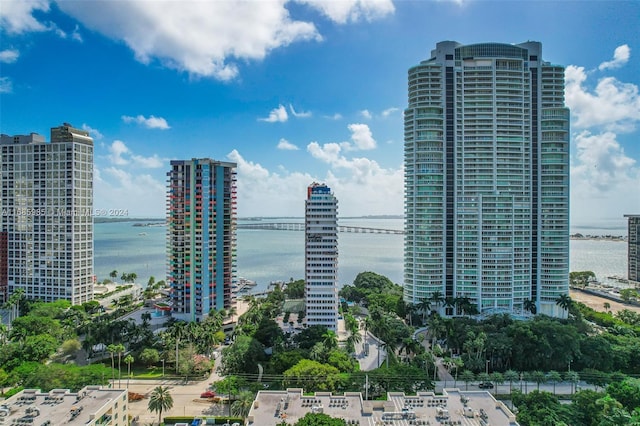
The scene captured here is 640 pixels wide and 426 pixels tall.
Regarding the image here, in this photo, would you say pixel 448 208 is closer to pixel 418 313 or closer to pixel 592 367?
pixel 418 313

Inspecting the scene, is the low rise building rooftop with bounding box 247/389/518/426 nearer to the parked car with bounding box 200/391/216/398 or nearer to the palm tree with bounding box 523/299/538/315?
the parked car with bounding box 200/391/216/398

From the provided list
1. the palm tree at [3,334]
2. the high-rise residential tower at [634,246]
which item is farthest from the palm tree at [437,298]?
the palm tree at [3,334]

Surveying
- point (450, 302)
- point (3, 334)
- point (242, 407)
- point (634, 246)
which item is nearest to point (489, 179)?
point (450, 302)

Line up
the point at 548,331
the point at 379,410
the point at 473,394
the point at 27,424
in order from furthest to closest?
1. the point at 548,331
2. the point at 473,394
3. the point at 379,410
4. the point at 27,424

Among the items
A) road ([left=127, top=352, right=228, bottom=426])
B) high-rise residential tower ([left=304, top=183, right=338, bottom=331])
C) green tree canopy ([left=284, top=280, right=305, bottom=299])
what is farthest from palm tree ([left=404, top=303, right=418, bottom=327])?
road ([left=127, top=352, right=228, bottom=426])

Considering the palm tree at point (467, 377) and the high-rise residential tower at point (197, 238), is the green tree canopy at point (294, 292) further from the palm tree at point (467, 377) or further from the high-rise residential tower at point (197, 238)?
the palm tree at point (467, 377)

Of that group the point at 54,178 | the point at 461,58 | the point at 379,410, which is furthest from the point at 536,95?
the point at 54,178

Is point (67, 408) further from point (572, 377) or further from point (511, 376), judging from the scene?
point (572, 377)
